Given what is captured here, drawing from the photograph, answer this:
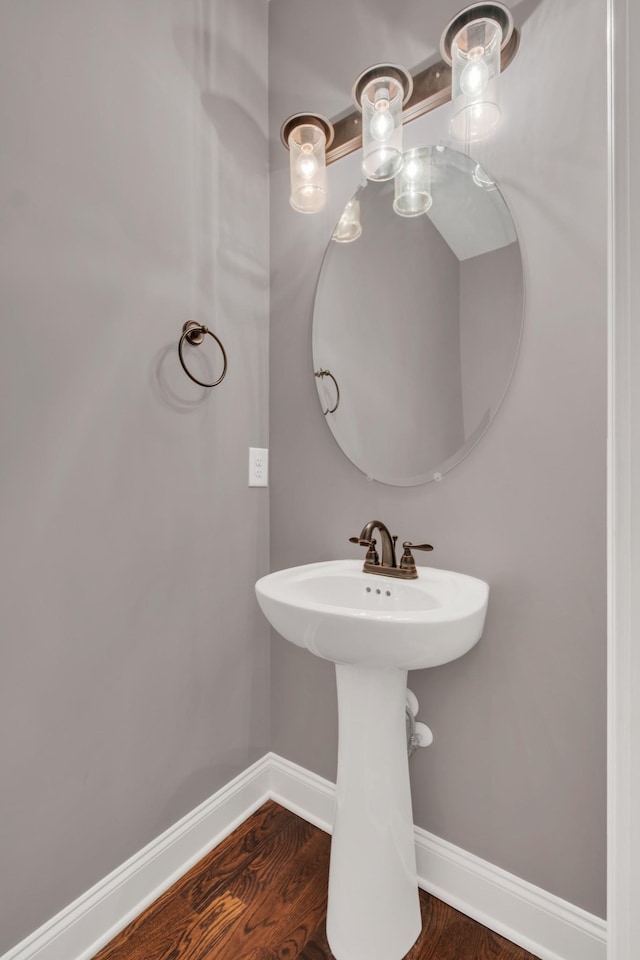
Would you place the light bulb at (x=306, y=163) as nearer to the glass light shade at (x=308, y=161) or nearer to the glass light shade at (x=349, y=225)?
the glass light shade at (x=308, y=161)

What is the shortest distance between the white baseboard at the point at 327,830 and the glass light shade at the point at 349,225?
1614mm

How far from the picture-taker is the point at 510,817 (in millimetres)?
1042

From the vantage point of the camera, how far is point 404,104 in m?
1.20

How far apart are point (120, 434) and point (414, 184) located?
3.24 ft

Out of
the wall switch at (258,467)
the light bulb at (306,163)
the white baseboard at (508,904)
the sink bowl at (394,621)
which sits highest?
the light bulb at (306,163)

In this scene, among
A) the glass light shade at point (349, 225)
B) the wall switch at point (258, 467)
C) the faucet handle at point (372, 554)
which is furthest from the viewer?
the wall switch at point (258, 467)

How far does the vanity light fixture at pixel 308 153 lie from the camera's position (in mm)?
1254

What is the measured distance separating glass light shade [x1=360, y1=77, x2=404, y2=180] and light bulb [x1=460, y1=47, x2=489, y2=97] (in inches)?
6.8

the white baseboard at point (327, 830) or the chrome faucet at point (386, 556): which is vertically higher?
the chrome faucet at point (386, 556)

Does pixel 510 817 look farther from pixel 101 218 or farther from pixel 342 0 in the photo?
pixel 342 0

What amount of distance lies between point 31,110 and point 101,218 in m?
0.21

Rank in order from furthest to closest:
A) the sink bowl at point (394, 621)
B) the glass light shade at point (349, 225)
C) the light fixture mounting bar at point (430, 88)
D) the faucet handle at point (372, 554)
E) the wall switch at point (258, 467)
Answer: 1. the wall switch at point (258, 467)
2. the glass light shade at point (349, 225)
3. the faucet handle at point (372, 554)
4. the light fixture mounting bar at point (430, 88)
5. the sink bowl at point (394, 621)

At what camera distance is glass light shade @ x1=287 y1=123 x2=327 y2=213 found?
1255 millimetres

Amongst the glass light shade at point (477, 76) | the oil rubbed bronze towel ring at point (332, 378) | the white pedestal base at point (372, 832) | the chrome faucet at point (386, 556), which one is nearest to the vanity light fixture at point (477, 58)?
the glass light shade at point (477, 76)
